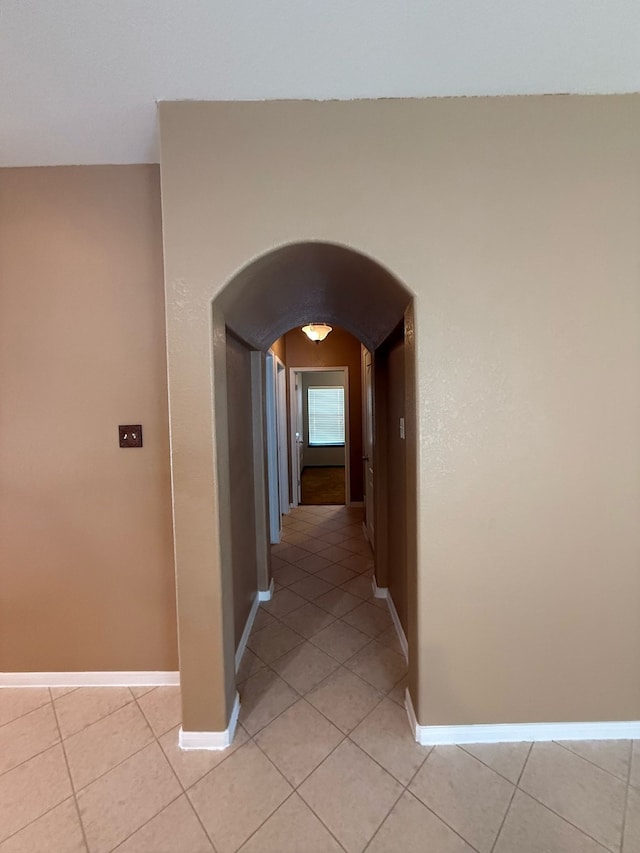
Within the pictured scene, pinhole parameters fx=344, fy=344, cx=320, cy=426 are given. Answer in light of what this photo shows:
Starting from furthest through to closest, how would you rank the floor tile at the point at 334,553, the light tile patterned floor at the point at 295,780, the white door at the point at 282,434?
the white door at the point at 282,434, the floor tile at the point at 334,553, the light tile patterned floor at the point at 295,780

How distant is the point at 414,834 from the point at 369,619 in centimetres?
114

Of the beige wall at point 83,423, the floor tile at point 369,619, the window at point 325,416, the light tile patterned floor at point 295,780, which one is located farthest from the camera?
the window at point 325,416

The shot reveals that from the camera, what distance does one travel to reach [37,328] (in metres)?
1.68

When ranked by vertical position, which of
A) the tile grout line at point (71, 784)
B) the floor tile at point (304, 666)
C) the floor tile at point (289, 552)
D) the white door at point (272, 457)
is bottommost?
the tile grout line at point (71, 784)

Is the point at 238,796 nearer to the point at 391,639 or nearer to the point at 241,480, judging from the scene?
the point at 391,639

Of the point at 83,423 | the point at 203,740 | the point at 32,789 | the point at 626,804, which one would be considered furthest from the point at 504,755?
the point at 83,423

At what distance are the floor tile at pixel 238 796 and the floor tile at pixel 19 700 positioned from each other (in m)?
0.99

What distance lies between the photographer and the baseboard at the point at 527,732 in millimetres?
1408

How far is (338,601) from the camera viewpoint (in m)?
2.48

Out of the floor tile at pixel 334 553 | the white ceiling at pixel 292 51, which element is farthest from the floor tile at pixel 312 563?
the white ceiling at pixel 292 51

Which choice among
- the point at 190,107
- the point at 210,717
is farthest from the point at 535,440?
the point at 190,107

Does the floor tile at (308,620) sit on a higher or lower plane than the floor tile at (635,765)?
higher

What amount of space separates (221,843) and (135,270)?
2.25 meters

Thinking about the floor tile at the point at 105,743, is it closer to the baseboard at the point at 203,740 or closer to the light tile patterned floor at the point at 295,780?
the light tile patterned floor at the point at 295,780
